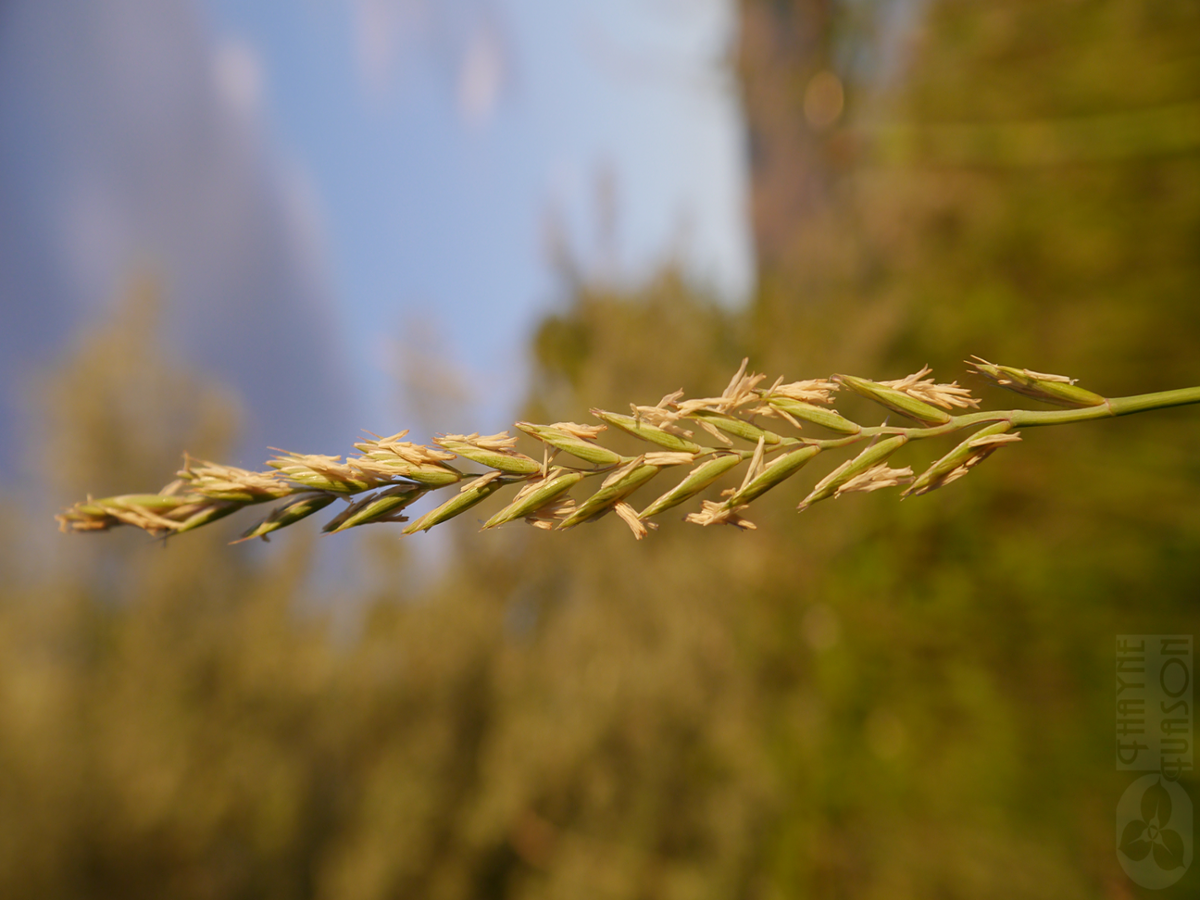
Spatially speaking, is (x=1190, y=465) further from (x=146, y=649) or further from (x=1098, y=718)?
(x=146, y=649)

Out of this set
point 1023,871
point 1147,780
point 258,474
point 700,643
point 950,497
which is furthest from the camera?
point 700,643

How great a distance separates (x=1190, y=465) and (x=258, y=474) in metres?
1.47

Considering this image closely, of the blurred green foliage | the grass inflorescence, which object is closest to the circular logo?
the blurred green foliage

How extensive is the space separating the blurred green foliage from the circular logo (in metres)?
0.04

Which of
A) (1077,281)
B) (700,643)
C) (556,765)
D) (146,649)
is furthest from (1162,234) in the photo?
(146,649)

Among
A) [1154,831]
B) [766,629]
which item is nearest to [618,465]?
[1154,831]

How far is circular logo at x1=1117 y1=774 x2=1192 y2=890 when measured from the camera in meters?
1.11

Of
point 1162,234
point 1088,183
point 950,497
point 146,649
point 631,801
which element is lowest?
point 631,801

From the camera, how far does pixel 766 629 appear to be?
2566 millimetres

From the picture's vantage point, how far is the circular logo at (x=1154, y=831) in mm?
1109

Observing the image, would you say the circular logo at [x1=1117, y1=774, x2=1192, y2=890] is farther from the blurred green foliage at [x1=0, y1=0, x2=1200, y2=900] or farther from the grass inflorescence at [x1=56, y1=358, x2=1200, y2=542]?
the grass inflorescence at [x1=56, y1=358, x2=1200, y2=542]

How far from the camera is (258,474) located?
274mm

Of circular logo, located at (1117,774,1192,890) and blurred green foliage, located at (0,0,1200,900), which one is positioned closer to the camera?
circular logo, located at (1117,774,1192,890)

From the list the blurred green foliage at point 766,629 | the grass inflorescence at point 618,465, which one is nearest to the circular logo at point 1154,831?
the blurred green foliage at point 766,629
